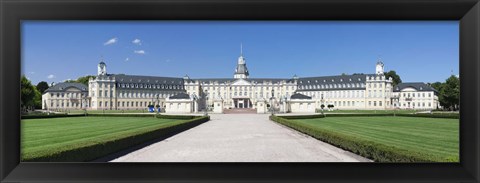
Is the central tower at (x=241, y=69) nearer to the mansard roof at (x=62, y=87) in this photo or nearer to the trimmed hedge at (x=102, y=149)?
the mansard roof at (x=62, y=87)

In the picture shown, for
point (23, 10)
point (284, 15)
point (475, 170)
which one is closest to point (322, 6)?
point (284, 15)

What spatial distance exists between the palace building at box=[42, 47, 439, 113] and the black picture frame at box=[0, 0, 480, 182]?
1991cm

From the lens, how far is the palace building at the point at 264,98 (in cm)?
3888

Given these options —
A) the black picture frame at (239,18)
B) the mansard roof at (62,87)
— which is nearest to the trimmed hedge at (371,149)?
the black picture frame at (239,18)

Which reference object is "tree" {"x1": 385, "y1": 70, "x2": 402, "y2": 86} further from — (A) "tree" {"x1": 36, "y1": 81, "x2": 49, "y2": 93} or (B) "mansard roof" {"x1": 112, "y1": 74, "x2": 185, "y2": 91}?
(A) "tree" {"x1": 36, "y1": 81, "x2": 49, "y2": 93}

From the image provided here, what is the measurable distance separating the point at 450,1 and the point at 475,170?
7.27 ft

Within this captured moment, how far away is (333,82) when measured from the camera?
57.3 metres

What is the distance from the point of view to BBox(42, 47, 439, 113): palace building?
128ft

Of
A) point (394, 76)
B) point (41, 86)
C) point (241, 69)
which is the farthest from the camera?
point (241, 69)

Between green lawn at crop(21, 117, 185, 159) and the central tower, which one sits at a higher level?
the central tower

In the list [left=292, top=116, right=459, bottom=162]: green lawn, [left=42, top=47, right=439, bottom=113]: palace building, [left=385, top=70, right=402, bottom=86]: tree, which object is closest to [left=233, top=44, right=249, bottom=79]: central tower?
[left=42, top=47, right=439, bottom=113]: palace building

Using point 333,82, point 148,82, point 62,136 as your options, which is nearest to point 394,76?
point 333,82

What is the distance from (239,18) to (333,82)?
5613 cm

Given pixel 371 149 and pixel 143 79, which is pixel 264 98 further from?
pixel 371 149
